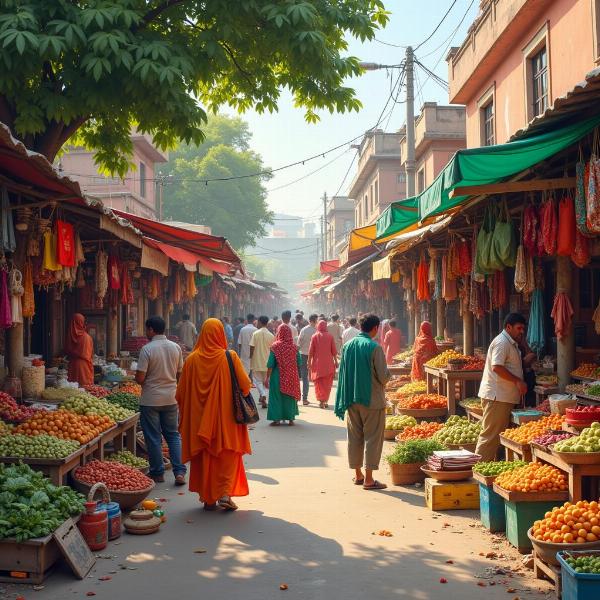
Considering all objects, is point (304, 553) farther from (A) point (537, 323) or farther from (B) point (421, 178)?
(B) point (421, 178)

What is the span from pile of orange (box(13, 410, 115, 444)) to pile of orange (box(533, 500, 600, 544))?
436 centimetres

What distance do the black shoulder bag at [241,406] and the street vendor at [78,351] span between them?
4.08 meters

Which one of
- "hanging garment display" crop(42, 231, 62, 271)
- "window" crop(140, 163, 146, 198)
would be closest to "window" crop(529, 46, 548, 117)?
"hanging garment display" crop(42, 231, 62, 271)

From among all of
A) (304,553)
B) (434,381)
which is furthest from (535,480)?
(434,381)

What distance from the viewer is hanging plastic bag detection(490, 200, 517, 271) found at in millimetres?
8656

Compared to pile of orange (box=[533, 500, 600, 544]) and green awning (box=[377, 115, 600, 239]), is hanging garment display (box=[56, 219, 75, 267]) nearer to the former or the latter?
green awning (box=[377, 115, 600, 239])

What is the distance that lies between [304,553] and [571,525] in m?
2.09

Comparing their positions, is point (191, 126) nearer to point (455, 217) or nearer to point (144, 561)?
point (455, 217)

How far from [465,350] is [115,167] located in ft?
22.4

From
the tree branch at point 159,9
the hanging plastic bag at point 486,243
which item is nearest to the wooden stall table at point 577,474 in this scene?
the hanging plastic bag at point 486,243

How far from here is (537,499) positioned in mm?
5734

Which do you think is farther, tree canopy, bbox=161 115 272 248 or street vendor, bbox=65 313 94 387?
tree canopy, bbox=161 115 272 248

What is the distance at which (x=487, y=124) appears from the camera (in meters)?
17.9

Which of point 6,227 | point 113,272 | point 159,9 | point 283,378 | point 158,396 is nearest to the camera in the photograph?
point 6,227
